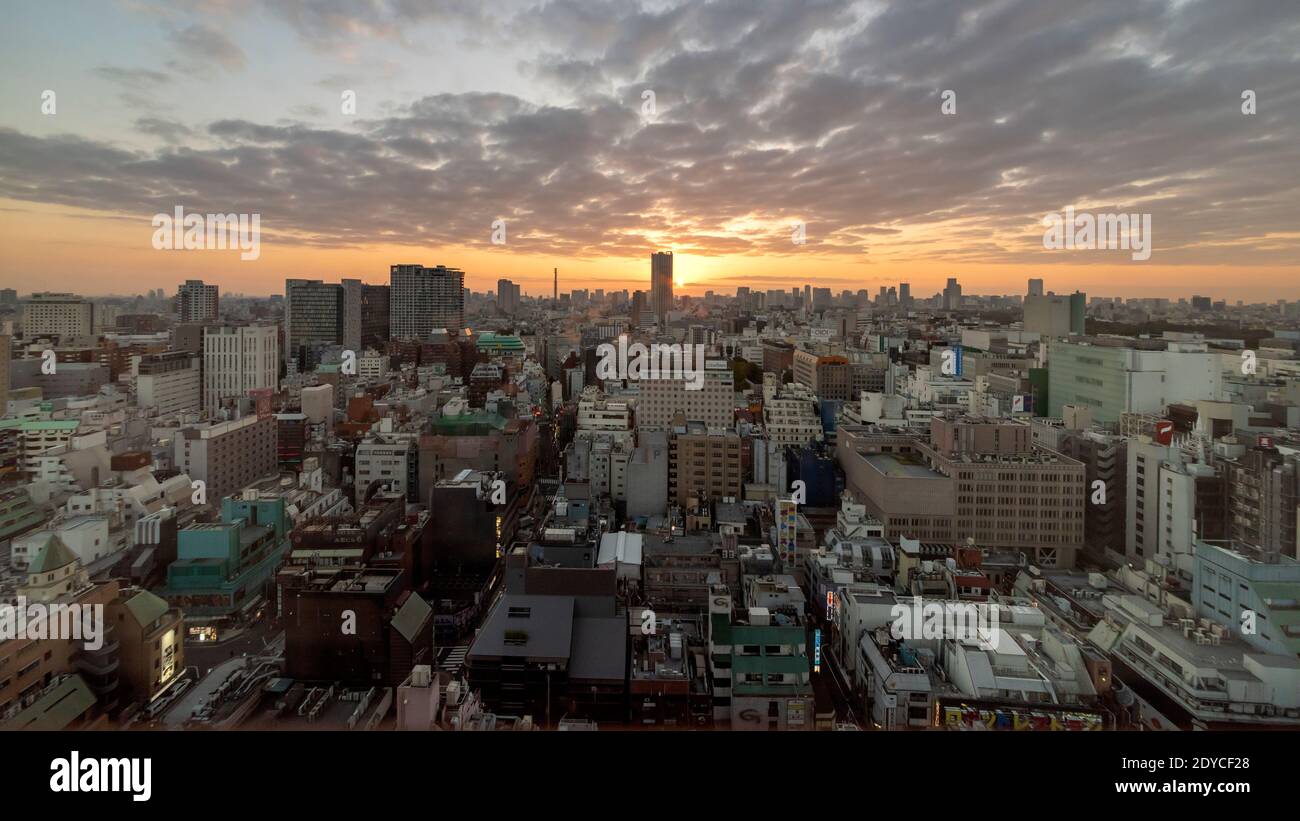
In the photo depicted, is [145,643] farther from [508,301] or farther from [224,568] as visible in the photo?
[508,301]

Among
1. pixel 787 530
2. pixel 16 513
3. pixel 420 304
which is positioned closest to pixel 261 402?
pixel 16 513

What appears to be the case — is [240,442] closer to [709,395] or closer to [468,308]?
[709,395]

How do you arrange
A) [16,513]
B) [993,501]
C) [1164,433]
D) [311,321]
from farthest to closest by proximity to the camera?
[311,321] → [993,501] → [1164,433] → [16,513]

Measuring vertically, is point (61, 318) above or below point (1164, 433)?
above

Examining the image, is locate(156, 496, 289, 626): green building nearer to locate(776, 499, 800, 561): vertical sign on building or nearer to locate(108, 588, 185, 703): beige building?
locate(108, 588, 185, 703): beige building

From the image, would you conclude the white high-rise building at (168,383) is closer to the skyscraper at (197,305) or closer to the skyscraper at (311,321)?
the skyscraper at (197,305)

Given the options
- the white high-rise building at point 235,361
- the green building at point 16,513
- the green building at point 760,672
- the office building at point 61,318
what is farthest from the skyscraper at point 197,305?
the green building at point 760,672

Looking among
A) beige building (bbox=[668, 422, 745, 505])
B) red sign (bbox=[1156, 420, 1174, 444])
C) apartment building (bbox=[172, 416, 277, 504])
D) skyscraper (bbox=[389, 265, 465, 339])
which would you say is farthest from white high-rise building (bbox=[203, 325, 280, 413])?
red sign (bbox=[1156, 420, 1174, 444])
